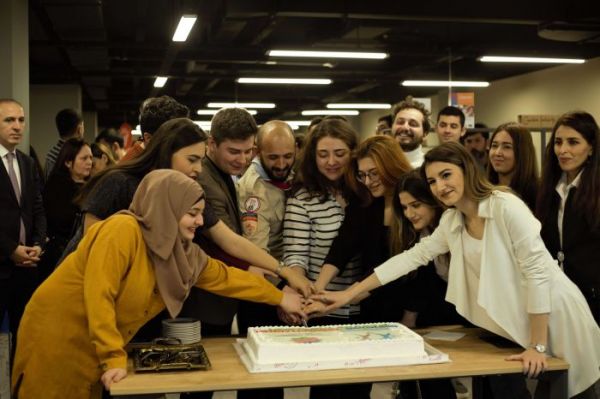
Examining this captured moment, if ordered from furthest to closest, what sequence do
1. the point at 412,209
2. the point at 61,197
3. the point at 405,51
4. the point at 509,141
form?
the point at 405,51 < the point at 61,197 < the point at 509,141 < the point at 412,209

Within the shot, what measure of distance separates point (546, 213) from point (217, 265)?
1.63 m

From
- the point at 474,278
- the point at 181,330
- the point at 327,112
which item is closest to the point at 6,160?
the point at 181,330

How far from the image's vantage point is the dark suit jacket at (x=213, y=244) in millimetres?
3084

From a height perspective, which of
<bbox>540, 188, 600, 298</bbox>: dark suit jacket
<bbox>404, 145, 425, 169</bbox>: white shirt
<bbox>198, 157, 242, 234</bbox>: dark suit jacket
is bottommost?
<bbox>540, 188, 600, 298</bbox>: dark suit jacket

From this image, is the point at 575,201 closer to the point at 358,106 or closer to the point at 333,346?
the point at 333,346

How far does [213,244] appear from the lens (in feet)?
10.5

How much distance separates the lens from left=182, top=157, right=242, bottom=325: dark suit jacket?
10.1 feet

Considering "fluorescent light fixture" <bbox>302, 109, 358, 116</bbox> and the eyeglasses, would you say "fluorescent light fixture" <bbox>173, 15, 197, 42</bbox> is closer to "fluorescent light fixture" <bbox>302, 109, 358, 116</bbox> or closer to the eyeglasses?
the eyeglasses

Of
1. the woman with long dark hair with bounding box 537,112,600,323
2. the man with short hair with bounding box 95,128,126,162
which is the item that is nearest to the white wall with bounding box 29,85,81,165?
the man with short hair with bounding box 95,128,126,162

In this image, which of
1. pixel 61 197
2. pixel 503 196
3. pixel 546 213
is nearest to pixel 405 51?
pixel 61 197

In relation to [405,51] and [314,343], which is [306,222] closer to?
[314,343]

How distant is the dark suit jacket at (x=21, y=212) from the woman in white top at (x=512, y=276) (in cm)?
294

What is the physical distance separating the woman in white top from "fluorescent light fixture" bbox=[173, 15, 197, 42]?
5.25m

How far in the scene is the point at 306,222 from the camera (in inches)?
135
